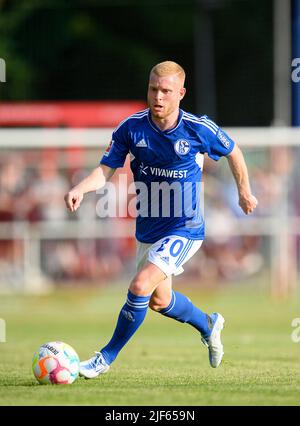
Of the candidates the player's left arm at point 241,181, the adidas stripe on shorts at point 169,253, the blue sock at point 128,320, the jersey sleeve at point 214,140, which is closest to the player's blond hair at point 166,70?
the jersey sleeve at point 214,140

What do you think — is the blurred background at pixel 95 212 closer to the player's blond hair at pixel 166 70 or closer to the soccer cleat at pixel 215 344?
the soccer cleat at pixel 215 344

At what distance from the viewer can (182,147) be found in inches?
296

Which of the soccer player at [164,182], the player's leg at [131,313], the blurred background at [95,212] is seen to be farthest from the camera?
the blurred background at [95,212]

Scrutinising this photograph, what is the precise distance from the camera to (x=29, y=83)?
28031 mm

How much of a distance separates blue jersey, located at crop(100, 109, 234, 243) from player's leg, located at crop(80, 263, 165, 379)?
0.49 m

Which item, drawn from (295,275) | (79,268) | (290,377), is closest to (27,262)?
(79,268)

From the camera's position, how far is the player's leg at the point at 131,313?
715 cm

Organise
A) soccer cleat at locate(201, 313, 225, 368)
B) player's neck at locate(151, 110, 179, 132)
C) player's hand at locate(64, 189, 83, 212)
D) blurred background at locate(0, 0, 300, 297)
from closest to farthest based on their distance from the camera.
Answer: player's hand at locate(64, 189, 83, 212), player's neck at locate(151, 110, 179, 132), soccer cleat at locate(201, 313, 225, 368), blurred background at locate(0, 0, 300, 297)

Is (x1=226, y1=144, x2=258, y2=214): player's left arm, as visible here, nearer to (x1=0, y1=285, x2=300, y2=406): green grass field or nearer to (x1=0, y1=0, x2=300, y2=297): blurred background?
(x1=0, y1=285, x2=300, y2=406): green grass field

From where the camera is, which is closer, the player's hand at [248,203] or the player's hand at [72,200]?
the player's hand at [72,200]

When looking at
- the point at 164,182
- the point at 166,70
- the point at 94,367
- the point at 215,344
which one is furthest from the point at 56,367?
the point at 166,70

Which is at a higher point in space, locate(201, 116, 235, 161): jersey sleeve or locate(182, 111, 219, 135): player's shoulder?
locate(182, 111, 219, 135): player's shoulder

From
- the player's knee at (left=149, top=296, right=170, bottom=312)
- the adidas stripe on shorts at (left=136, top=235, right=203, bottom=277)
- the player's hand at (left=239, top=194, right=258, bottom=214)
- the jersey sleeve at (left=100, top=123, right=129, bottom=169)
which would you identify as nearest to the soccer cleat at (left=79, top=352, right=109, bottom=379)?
the player's knee at (left=149, top=296, right=170, bottom=312)

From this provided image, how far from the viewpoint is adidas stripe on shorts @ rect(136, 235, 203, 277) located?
728 centimetres
